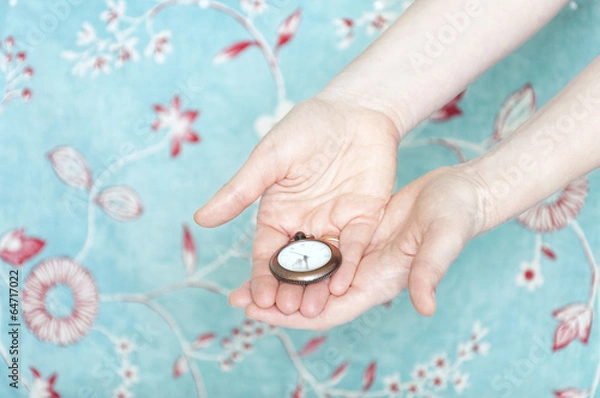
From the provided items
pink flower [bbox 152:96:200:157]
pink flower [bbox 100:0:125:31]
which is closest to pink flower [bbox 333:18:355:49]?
pink flower [bbox 152:96:200:157]

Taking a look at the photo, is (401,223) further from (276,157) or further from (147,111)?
(147,111)

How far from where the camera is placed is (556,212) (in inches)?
60.6

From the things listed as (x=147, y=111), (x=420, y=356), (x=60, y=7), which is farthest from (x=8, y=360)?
(x=420, y=356)

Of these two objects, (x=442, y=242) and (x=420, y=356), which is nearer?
(x=442, y=242)

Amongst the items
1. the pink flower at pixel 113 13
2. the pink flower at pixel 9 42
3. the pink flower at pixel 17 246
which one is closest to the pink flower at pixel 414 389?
the pink flower at pixel 17 246

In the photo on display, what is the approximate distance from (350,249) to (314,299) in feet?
0.33

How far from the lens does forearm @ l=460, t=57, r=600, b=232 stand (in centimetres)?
99

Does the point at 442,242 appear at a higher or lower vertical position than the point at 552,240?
lower

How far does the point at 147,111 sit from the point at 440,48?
2.29 feet

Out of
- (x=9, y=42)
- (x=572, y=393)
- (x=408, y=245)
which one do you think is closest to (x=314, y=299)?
(x=408, y=245)

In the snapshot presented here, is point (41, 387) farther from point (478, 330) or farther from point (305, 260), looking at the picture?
point (478, 330)

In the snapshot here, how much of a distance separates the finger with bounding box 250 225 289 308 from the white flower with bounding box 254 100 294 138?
518 millimetres

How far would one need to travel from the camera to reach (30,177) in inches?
60.0

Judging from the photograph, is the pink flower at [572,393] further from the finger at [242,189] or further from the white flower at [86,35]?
the white flower at [86,35]
